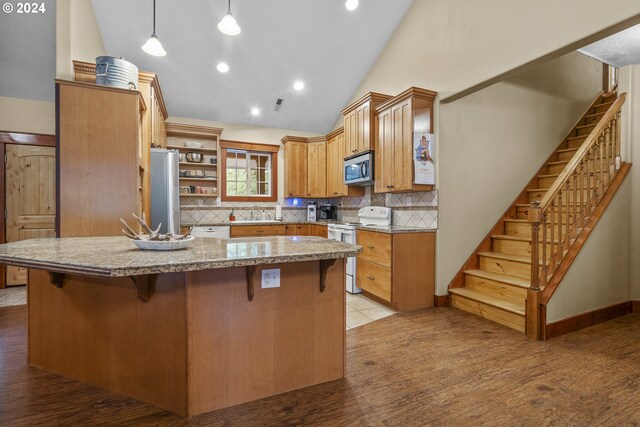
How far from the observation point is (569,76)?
457cm

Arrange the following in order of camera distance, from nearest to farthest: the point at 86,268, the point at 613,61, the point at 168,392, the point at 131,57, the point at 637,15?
1. the point at 86,268
2. the point at 168,392
3. the point at 637,15
4. the point at 613,61
5. the point at 131,57

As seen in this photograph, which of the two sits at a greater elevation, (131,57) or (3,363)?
(131,57)

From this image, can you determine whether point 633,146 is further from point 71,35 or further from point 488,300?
point 71,35

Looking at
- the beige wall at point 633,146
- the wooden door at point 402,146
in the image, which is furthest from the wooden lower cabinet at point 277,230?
the beige wall at point 633,146

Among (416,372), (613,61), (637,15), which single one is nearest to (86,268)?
(416,372)

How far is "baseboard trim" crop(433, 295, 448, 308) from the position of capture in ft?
11.7

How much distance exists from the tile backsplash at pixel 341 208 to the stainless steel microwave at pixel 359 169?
1.37 ft

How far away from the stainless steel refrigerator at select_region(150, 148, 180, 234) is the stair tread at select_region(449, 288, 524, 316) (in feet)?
11.0

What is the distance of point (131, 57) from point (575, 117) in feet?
21.3

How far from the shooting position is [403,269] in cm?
343

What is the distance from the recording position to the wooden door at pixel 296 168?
573 cm

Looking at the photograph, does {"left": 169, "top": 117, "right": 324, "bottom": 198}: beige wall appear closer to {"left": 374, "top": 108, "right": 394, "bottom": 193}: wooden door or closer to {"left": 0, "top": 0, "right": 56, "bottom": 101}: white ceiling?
{"left": 0, "top": 0, "right": 56, "bottom": 101}: white ceiling

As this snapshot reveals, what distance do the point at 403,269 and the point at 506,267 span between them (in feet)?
3.87

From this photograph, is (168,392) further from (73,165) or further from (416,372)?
(73,165)
